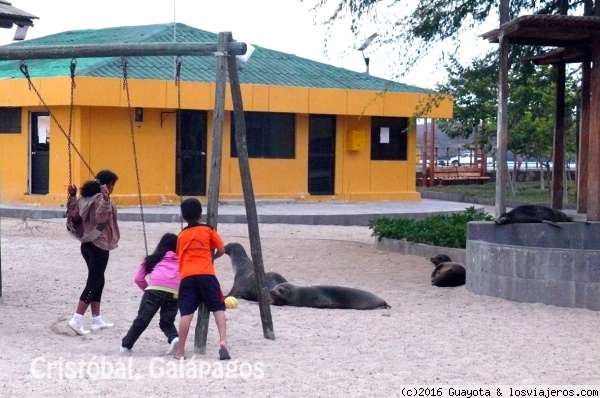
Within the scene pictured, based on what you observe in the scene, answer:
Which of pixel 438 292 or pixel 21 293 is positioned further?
pixel 438 292

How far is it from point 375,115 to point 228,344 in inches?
748

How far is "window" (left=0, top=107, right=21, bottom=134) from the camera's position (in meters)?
24.7

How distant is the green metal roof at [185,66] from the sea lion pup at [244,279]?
12.8m

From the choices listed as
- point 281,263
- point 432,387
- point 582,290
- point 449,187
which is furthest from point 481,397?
point 449,187

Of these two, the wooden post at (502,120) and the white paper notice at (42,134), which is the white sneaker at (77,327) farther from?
the white paper notice at (42,134)

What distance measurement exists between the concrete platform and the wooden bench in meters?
11.0

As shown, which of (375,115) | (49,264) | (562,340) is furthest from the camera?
(375,115)

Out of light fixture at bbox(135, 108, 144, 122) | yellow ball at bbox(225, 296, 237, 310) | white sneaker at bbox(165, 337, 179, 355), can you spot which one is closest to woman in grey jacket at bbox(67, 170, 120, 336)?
white sneaker at bbox(165, 337, 179, 355)

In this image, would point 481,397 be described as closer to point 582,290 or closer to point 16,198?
point 582,290

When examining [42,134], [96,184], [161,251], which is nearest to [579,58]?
[96,184]

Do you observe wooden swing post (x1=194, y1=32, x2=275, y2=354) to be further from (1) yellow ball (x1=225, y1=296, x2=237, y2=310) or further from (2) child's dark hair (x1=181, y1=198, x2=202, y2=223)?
(1) yellow ball (x1=225, y1=296, x2=237, y2=310)

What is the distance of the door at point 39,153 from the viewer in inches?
959

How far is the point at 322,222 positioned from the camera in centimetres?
2245

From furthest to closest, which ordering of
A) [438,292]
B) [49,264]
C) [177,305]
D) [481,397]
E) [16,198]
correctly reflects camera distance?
[16,198] → [49,264] → [438,292] → [177,305] → [481,397]
